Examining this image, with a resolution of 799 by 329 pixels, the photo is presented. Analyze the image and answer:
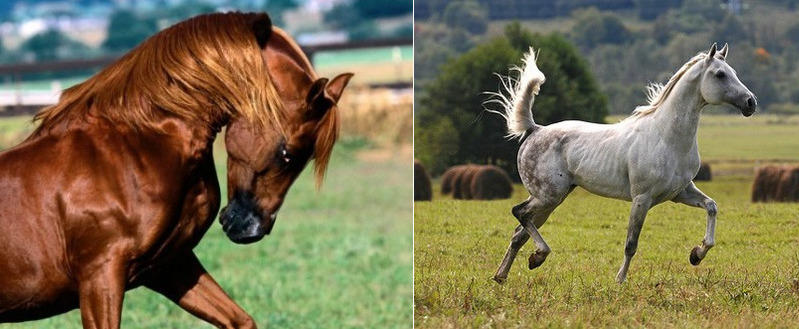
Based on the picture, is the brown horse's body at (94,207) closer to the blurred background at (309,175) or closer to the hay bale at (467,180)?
the hay bale at (467,180)

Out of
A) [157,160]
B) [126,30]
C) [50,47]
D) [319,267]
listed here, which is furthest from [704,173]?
[50,47]

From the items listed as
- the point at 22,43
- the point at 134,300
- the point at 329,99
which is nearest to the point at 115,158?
the point at 329,99

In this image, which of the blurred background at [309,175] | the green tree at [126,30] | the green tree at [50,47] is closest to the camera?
the blurred background at [309,175]

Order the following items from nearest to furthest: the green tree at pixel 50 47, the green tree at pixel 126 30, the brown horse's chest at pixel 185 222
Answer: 1. the brown horse's chest at pixel 185 222
2. the green tree at pixel 126 30
3. the green tree at pixel 50 47

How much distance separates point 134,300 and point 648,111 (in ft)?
20.8

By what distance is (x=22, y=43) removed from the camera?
165 ft

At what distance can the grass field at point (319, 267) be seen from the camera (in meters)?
8.41

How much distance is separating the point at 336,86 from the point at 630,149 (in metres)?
0.98

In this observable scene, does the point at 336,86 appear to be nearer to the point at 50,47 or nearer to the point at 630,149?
the point at 630,149

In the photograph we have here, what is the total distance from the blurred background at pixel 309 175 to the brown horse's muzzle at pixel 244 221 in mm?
1992

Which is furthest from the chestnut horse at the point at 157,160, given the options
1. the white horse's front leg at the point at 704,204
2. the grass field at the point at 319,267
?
the grass field at the point at 319,267

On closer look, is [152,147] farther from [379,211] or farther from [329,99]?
[379,211]

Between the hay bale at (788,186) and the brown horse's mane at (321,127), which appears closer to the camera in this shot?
the hay bale at (788,186)

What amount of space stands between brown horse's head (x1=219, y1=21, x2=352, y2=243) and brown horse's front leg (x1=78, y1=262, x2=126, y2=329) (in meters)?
0.38
